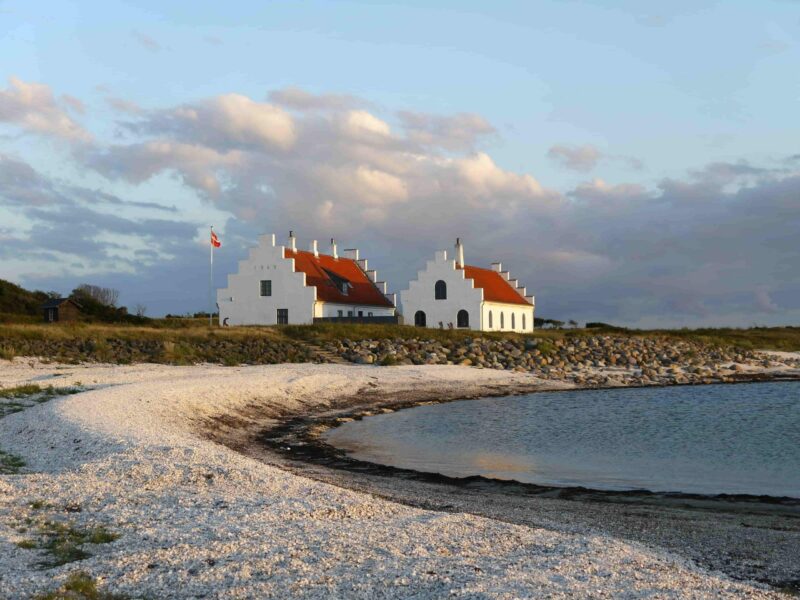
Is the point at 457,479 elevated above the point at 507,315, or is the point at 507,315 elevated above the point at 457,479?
the point at 507,315

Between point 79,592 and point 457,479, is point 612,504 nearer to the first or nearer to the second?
point 457,479

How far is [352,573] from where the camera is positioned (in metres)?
7.19

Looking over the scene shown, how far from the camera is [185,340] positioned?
133ft

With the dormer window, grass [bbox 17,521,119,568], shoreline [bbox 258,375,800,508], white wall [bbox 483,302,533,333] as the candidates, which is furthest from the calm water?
the dormer window

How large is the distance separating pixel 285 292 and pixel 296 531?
1927 inches

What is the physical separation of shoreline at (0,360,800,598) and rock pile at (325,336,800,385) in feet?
81.8

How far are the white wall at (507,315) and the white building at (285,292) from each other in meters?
7.37

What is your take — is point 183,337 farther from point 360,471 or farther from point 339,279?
point 360,471

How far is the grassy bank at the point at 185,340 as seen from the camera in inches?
1425

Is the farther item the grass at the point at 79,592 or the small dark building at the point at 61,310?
the small dark building at the point at 61,310

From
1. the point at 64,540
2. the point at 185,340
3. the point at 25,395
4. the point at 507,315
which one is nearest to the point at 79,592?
the point at 64,540

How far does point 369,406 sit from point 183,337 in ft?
54.6

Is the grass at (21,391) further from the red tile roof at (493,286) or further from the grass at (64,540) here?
the red tile roof at (493,286)

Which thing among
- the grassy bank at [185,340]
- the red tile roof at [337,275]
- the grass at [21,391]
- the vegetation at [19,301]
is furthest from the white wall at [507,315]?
the grass at [21,391]
